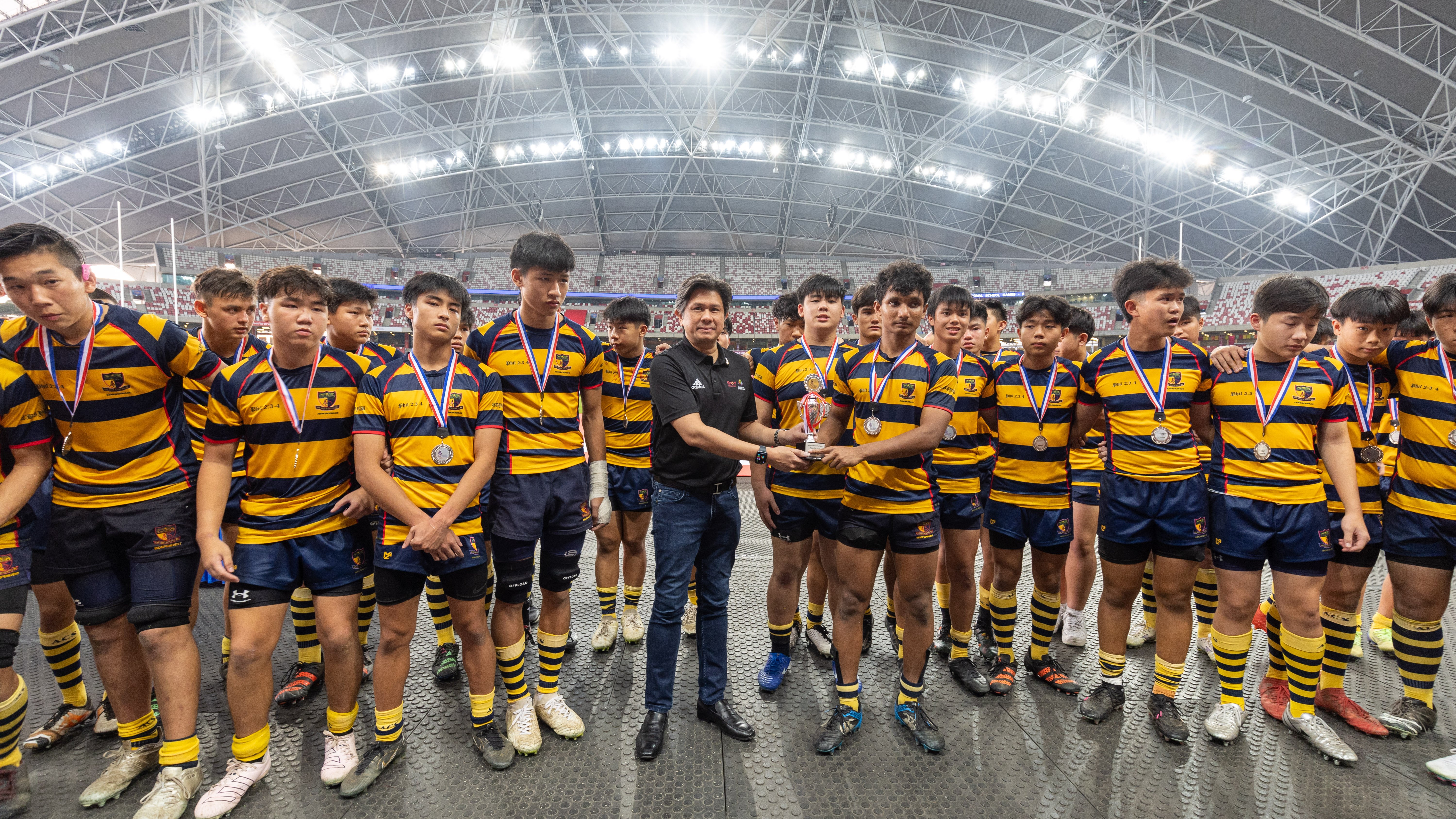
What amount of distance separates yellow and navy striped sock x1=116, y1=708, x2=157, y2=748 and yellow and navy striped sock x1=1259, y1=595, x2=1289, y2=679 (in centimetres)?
525

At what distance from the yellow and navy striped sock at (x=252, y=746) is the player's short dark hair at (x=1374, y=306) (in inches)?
210

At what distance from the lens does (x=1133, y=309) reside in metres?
2.72

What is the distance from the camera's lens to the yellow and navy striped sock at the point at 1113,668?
2.74m

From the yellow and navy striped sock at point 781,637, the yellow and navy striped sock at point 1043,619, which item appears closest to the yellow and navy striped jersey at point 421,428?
the yellow and navy striped sock at point 781,637

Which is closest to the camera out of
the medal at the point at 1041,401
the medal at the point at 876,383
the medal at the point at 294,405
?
the medal at the point at 294,405

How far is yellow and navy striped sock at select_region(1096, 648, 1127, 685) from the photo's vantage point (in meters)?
2.74

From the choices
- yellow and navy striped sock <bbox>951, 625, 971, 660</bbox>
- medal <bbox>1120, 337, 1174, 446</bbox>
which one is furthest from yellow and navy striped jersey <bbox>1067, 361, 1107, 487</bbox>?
yellow and navy striped sock <bbox>951, 625, 971, 660</bbox>

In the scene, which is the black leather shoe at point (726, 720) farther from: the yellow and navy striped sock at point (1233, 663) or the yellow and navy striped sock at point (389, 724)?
the yellow and navy striped sock at point (1233, 663)

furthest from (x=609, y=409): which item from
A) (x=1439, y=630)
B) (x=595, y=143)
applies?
(x=595, y=143)

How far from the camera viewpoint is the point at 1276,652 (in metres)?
2.84

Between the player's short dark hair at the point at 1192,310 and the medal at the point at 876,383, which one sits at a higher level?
the player's short dark hair at the point at 1192,310

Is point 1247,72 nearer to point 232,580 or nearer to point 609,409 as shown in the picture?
point 609,409

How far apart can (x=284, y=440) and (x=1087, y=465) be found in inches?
176

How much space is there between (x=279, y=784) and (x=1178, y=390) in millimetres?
4459
